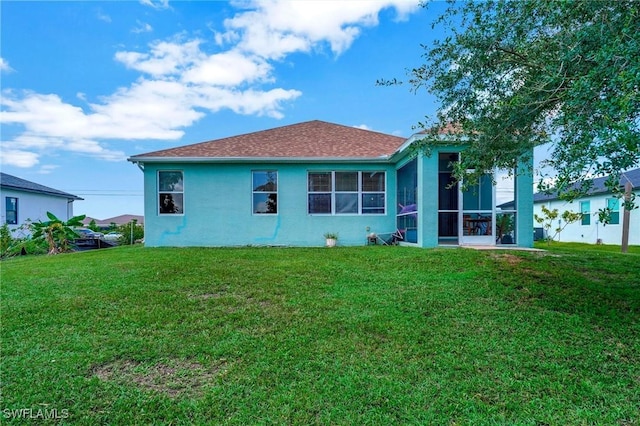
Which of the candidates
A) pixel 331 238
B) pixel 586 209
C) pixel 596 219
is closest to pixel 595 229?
pixel 596 219

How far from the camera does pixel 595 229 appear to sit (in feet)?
64.5

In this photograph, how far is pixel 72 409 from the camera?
2951mm

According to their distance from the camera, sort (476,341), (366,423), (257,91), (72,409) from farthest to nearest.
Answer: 1. (257,91)
2. (476,341)
3. (72,409)
4. (366,423)

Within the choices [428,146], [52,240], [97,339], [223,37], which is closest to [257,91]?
[223,37]

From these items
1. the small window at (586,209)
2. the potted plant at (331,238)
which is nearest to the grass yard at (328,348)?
the potted plant at (331,238)

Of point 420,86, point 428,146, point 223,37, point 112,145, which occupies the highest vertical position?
point 223,37

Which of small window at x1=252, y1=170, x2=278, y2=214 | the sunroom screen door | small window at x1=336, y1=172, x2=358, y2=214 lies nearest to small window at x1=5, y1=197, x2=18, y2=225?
small window at x1=252, y1=170, x2=278, y2=214

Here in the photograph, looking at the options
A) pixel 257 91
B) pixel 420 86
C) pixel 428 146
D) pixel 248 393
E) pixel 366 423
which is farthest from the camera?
pixel 257 91

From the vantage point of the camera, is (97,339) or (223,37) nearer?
(97,339)

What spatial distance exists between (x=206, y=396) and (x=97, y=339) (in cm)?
203

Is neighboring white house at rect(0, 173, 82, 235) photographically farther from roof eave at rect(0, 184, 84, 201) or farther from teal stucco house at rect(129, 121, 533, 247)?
teal stucco house at rect(129, 121, 533, 247)

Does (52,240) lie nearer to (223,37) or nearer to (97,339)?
(223,37)

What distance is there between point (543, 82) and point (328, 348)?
4016mm

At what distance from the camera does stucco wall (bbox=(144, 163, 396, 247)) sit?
41.4 feet
